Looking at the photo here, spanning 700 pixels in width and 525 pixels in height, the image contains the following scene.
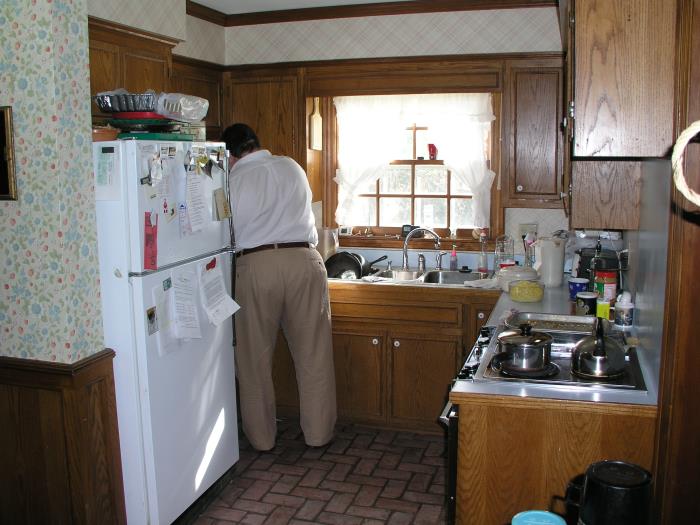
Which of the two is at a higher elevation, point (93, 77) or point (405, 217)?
point (93, 77)

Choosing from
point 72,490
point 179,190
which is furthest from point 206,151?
point 72,490

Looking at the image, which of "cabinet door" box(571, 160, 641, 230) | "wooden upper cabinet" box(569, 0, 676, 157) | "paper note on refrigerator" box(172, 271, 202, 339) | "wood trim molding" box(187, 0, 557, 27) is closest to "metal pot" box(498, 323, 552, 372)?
"cabinet door" box(571, 160, 641, 230)

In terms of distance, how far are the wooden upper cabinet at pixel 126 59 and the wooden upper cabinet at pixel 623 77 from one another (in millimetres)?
2085

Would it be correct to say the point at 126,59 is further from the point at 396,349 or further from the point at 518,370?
the point at 518,370

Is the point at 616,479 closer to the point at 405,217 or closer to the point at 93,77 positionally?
the point at 93,77

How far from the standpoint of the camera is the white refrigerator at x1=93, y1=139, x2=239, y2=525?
8.23ft

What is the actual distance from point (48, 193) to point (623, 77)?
1.74 meters

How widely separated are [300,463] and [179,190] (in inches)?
57.9

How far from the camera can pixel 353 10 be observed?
414cm

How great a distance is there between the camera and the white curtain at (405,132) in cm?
426

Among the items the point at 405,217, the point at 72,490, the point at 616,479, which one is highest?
the point at 405,217

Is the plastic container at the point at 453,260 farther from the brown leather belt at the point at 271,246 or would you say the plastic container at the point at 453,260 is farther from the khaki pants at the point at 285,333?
the brown leather belt at the point at 271,246

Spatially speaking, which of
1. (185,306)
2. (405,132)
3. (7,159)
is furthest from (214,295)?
(405,132)

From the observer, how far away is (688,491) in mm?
1665
